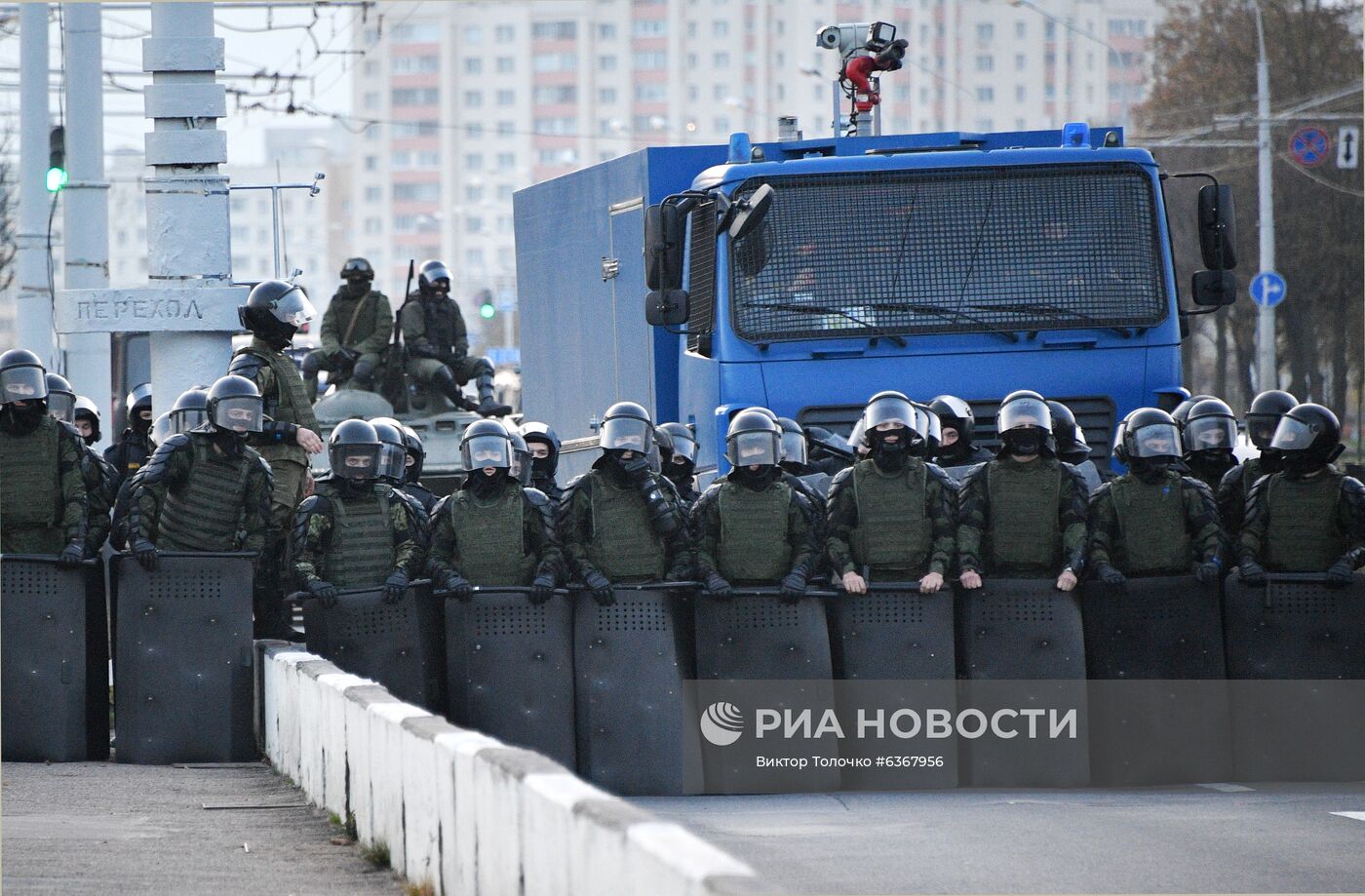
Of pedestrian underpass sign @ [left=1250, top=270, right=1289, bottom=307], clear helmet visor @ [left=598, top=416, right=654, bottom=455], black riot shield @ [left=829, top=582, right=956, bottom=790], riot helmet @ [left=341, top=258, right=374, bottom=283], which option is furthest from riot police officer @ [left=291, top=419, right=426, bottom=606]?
pedestrian underpass sign @ [left=1250, top=270, right=1289, bottom=307]

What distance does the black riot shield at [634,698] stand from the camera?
11016mm

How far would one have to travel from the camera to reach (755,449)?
1128 centimetres

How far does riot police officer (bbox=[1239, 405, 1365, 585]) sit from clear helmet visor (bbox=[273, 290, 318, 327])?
5.39 metres

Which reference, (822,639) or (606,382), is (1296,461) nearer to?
(822,639)

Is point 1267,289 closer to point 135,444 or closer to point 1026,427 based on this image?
point 135,444

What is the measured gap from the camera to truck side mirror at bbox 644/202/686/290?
42.7ft

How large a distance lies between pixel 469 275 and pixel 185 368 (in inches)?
5043

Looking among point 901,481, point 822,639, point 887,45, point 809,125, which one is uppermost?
point 809,125

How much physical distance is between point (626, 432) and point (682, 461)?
66.9 inches

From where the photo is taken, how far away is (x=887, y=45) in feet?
52.5

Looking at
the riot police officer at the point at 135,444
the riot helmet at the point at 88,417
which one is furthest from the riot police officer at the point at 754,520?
the riot helmet at the point at 88,417

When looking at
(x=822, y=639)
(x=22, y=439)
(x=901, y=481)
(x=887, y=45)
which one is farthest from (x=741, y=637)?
(x=887, y=45)

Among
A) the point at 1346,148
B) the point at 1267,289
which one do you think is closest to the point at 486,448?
the point at 1267,289

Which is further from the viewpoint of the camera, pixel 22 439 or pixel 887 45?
pixel 887 45
